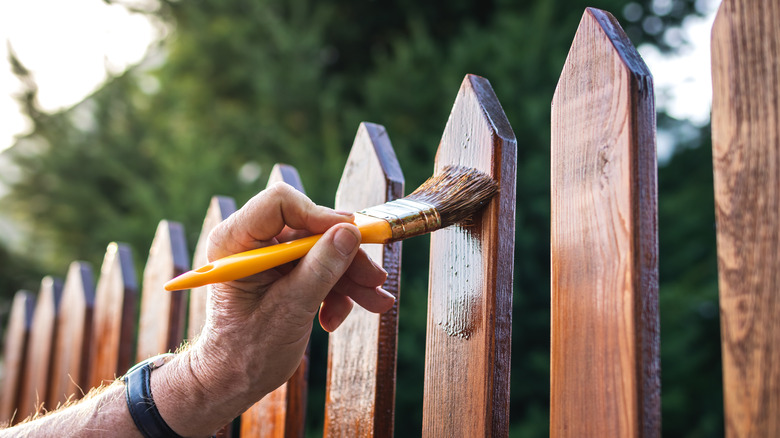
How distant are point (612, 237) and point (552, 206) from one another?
0.15 meters

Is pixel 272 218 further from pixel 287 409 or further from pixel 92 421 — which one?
pixel 287 409

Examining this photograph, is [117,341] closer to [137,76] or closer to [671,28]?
[137,76]

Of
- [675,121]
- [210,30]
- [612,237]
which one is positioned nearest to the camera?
[612,237]

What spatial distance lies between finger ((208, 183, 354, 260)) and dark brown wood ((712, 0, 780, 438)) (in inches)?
21.3

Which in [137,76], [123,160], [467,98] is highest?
[137,76]

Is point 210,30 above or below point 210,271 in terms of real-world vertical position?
above

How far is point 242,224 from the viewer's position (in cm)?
95

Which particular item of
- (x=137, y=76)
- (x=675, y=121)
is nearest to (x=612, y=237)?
(x=675, y=121)

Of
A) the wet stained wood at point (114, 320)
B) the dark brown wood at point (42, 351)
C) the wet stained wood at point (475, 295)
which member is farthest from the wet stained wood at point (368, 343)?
the dark brown wood at point (42, 351)

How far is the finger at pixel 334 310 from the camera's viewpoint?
1.11 meters

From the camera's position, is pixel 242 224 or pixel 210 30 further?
pixel 210 30

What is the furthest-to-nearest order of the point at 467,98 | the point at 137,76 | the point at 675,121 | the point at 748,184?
1. the point at 137,76
2. the point at 675,121
3. the point at 467,98
4. the point at 748,184

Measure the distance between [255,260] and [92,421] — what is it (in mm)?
545

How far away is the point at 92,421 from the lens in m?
1.10
